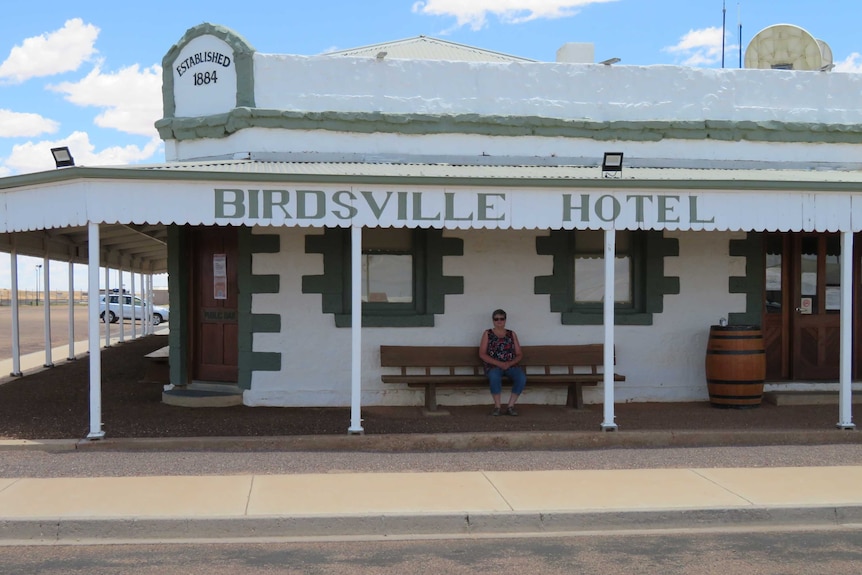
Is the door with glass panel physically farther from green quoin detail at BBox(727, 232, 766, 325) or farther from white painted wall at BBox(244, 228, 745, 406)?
white painted wall at BBox(244, 228, 745, 406)

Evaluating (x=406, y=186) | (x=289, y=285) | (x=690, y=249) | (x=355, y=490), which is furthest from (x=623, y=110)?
(x=355, y=490)

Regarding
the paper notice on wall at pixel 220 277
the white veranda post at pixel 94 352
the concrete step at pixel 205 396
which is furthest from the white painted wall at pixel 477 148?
the concrete step at pixel 205 396

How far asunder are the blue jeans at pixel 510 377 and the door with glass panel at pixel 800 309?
3.76 meters

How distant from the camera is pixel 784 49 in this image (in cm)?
1415

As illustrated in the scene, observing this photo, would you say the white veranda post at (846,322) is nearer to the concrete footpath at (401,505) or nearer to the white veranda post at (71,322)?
the concrete footpath at (401,505)

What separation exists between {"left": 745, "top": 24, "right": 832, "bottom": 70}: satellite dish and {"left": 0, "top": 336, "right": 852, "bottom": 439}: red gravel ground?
633 centimetres

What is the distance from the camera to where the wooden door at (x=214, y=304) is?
10.9m

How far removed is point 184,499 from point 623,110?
776 cm

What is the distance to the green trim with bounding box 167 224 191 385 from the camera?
10.8 metres

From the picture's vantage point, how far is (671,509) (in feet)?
21.3

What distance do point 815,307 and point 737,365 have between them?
7.19ft

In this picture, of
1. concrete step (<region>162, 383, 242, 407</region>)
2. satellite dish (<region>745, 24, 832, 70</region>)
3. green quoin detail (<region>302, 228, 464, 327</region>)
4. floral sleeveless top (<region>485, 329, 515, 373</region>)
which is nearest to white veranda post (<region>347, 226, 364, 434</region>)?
green quoin detail (<region>302, 228, 464, 327</region>)

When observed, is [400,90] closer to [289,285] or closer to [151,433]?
[289,285]

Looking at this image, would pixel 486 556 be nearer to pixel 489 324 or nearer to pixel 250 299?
pixel 489 324
